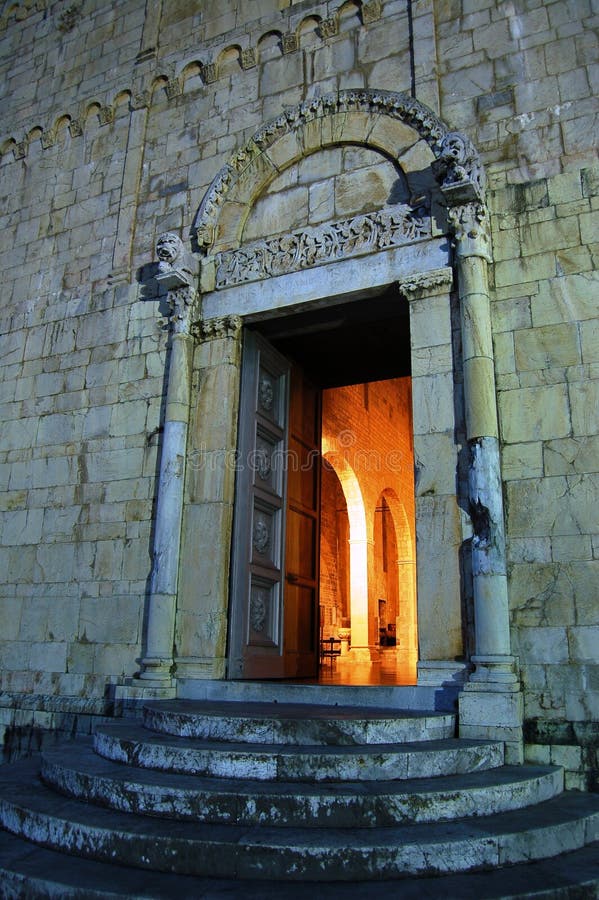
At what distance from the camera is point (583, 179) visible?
5.24 metres

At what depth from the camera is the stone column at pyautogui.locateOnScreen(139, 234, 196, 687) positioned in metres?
5.76

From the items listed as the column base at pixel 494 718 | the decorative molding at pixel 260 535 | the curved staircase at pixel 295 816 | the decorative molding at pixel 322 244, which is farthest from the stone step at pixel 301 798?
the decorative molding at pixel 322 244

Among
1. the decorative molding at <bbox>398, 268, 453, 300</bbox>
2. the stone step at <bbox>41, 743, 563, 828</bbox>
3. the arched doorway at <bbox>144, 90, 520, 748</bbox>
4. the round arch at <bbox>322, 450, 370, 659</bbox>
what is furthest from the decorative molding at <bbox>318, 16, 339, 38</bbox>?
the round arch at <bbox>322, 450, 370, 659</bbox>

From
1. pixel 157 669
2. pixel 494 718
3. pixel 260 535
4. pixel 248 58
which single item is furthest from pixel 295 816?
pixel 248 58

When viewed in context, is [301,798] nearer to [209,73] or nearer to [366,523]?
[209,73]

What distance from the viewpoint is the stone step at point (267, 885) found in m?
2.66

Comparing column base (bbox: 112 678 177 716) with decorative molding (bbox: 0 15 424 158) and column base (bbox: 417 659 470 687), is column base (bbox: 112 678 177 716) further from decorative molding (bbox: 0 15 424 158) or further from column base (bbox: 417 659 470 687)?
decorative molding (bbox: 0 15 424 158)

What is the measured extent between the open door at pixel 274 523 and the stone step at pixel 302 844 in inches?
104

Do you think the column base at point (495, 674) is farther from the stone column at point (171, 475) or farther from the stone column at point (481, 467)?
the stone column at point (171, 475)

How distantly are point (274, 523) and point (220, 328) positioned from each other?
1961 mm

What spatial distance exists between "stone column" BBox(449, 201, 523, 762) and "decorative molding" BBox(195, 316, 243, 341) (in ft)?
6.78

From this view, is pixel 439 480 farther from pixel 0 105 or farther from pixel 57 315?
pixel 0 105

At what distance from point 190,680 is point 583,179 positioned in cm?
489

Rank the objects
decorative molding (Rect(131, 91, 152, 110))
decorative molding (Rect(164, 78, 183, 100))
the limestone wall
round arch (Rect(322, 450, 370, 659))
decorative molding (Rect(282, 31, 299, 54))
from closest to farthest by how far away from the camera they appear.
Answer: the limestone wall → decorative molding (Rect(282, 31, 299, 54)) → decorative molding (Rect(164, 78, 183, 100)) → decorative molding (Rect(131, 91, 152, 110)) → round arch (Rect(322, 450, 370, 659))
